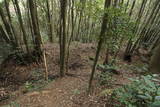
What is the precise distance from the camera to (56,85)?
18.5 feet

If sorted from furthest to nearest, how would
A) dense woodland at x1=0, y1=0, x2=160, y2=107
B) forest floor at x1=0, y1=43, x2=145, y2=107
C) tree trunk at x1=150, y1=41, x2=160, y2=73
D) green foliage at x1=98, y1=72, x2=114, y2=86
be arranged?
1. green foliage at x1=98, y1=72, x2=114, y2=86
2. forest floor at x1=0, y1=43, x2=145, y2=107
3. dense woodland at x1=0, y1=0, x2=160, y2=107
4. tree trunk at x1=150, y1=41, x2=160, y2=73

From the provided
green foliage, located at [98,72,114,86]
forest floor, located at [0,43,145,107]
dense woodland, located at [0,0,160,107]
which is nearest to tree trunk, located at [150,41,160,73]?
dense woodland, located at [0,0,160,107]

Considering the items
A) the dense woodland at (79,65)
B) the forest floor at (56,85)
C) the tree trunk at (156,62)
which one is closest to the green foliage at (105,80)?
the dense woodland at (79,65)

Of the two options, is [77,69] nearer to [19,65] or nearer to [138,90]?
[19,65]

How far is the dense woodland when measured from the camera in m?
2.83

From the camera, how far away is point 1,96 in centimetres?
595

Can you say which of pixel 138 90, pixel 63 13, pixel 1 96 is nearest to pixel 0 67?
pixel 1 96

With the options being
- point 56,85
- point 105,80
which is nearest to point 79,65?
point 56,85

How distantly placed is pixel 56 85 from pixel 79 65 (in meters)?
2.52

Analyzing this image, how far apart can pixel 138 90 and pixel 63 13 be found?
3.71m

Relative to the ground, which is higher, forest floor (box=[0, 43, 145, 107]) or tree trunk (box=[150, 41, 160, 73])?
tree trunk (box=[150, 41, 160, 73])

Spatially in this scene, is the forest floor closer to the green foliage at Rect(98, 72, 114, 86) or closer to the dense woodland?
the dense woodland

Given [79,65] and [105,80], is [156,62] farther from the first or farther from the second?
[79,65]

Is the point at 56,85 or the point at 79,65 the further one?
the point at 79,65
